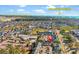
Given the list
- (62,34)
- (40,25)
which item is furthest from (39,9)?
(62,34)

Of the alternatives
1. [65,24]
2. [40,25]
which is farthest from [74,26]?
[40,25]

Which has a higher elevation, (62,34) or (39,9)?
(39,9)

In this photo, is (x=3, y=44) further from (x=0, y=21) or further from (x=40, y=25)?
(x=40, y=25)
